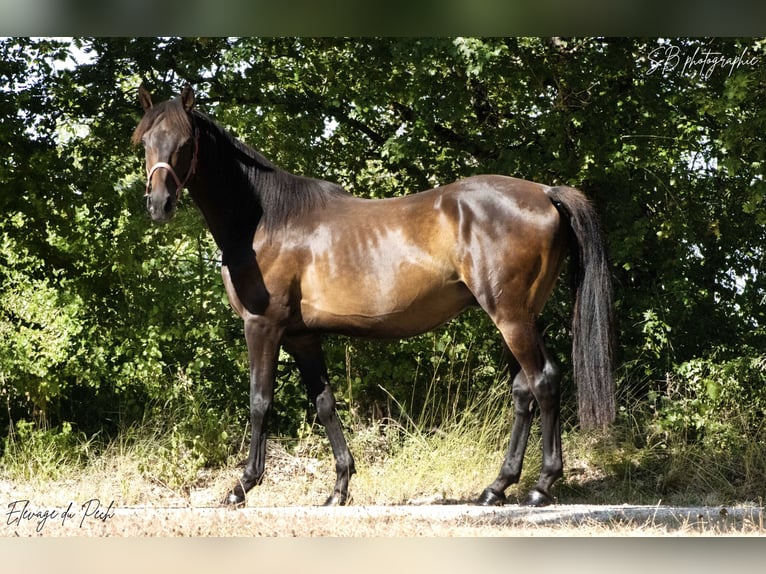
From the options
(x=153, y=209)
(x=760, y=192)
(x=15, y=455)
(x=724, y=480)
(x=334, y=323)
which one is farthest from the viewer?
(x=15, y=455)

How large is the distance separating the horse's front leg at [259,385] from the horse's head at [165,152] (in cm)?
95

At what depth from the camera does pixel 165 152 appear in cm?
552

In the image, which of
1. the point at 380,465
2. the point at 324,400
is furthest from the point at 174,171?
the point at 380,465

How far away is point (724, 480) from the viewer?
7391 millimetres

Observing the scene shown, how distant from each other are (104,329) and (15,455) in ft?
4.77

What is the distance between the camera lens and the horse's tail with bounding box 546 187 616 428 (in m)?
5.66

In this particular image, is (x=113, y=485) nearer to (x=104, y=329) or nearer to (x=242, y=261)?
(x=104, y=329)

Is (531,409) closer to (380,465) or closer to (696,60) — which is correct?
(380,465)

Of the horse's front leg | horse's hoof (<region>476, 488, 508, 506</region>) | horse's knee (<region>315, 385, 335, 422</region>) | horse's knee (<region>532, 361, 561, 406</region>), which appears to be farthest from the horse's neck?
horse's hoof (<region>476, 488, 508, 506</region>)

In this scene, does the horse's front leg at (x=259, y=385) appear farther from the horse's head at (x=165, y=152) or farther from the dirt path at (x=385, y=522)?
the horse's head at (x=165, y=152)

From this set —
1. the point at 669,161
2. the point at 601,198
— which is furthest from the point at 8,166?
the point at 669,161

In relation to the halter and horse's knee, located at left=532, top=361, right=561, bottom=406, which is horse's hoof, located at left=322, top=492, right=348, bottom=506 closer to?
horse's knee, located at left=532, top=361, right=561, bottom=406

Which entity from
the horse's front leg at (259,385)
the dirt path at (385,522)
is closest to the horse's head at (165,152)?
the horse's front leg at (259,385)

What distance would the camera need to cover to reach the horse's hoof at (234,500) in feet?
18.9
